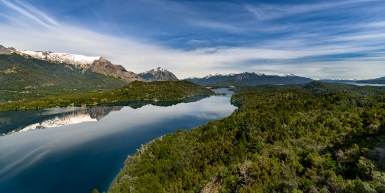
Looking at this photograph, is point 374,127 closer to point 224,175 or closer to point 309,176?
point 309,176

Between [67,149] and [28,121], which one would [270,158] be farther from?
[28,121]

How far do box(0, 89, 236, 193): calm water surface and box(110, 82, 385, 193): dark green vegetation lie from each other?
14.1 metres

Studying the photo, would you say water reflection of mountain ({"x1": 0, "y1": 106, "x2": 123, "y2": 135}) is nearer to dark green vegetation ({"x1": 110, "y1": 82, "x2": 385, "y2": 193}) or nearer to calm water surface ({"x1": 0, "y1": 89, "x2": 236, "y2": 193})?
calm water surface ({"x1": 0, "y1": 89, "x2": 236, "y2": 193})

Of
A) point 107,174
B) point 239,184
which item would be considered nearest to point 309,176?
point 239,184

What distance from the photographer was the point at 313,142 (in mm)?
49125

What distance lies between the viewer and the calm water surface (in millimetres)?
54656

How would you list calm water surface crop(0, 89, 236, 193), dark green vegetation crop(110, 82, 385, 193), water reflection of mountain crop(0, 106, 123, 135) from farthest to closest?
water reflection of mountain crop(0, 106, 123, 135) → calm water surface crop(0, 89, 236, 193) → dark green vegetation crop(110, 82, 385, 193)

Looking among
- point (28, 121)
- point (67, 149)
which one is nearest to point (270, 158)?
point (67, 149)

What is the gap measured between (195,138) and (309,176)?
47374 millimetres

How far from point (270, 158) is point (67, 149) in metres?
76.1

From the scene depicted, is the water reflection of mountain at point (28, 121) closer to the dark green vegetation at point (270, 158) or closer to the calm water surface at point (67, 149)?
the calm water surface at point (67, 149)

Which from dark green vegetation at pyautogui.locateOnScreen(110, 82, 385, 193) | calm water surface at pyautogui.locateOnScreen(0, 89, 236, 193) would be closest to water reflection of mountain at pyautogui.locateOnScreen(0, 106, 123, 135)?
calm water surface at pyautogui.locateOnScreen(0, 89, 236, 193)

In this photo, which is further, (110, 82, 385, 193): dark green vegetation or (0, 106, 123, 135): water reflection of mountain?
(0, 106, 123, 135): water reflection of mountain

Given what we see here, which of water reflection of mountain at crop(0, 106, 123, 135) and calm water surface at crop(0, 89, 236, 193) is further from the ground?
water reflection of mountain at crop(0, 106, 123, 135)
